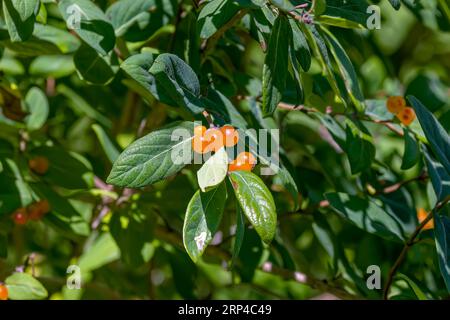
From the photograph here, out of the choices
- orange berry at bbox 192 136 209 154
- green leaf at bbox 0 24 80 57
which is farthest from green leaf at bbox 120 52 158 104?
green leaf at bbox 0 24 80 57

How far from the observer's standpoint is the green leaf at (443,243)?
39.4 inches

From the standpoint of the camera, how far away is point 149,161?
0.86m

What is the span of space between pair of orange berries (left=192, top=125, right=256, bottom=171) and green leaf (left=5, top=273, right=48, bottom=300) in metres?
0.48

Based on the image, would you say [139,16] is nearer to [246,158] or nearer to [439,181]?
[246,158]

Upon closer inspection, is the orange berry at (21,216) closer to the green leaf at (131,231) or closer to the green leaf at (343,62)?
the green leaf at (131,231)

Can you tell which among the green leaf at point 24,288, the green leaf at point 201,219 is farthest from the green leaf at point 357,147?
the green leaf at point 24,288

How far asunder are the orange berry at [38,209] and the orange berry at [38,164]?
65mm

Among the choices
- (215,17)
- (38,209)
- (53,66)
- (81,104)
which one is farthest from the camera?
(81,104)

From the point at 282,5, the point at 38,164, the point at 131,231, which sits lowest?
the point at 131,231

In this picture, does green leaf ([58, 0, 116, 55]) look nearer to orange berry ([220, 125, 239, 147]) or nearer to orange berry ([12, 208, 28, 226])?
orange berry ([220, 125, 239, 147])

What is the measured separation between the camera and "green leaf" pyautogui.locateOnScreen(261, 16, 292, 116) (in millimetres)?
884

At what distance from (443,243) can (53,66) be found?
81 centimetres

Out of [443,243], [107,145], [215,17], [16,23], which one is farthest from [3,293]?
[443,243]
